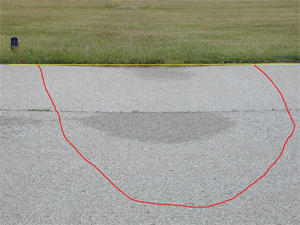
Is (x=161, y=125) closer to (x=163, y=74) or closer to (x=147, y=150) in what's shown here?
(x=147, y=150)

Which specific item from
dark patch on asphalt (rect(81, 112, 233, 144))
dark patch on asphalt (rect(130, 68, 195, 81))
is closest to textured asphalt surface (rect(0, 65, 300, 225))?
dark patch on asphalt (rect(81, 112, 233, 144))

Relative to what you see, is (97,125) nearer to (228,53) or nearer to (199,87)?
(199,87)

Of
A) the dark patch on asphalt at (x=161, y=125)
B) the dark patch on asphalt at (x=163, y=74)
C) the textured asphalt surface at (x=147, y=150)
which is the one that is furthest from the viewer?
the dark patch on asphalt at (x=163, y=74)

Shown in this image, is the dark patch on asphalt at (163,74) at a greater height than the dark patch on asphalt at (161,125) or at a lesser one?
lesser

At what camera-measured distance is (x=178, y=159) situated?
392cm

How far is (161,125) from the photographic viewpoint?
485 centimetres

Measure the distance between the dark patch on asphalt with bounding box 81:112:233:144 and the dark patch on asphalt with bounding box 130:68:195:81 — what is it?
2.08 m

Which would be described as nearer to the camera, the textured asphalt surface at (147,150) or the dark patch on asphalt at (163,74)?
the textured asphalt surface at (147,150)

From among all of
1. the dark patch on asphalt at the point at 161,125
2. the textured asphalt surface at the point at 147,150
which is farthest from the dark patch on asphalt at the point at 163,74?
the dark patch on asphalt at the point at 161,125

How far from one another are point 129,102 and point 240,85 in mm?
2122

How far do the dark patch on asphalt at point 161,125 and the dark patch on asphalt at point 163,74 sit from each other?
2.08 m

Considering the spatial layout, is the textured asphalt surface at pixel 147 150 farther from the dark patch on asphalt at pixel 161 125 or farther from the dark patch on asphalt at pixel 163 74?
the dark patch on asphalt at pixel 163 74

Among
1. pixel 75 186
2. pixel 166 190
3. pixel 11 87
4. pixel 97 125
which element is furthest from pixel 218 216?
pixel 11 87

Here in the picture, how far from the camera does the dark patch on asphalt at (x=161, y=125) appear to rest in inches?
177
